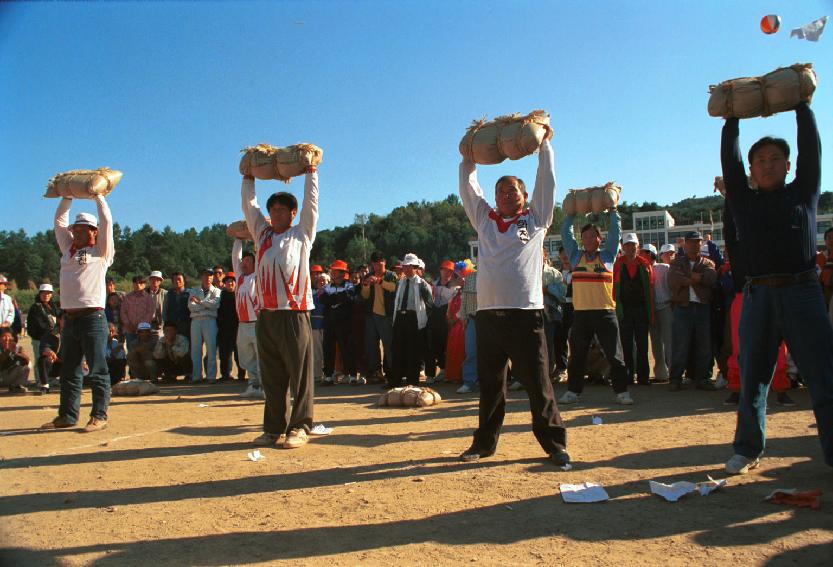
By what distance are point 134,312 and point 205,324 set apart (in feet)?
5.29

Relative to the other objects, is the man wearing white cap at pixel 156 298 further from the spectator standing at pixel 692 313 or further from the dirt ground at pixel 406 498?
the spectator standing at pixel 692 313

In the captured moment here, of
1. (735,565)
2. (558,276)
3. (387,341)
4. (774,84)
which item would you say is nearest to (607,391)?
(558,276)

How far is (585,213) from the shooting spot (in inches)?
345

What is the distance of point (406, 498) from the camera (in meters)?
4.60

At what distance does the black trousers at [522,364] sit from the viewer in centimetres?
534

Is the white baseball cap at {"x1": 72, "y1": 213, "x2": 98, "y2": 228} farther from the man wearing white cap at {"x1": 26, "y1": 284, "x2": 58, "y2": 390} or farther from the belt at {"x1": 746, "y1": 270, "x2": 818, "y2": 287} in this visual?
the belt at {"x1": 746, "y1": 270, "x2": 818, "y2": 287}

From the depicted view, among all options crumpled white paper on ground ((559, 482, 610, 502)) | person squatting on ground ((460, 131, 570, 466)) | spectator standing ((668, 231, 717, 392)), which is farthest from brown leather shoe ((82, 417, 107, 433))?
spectator standing ((668, 231, 717, 392))

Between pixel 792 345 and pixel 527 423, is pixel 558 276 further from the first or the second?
pixel 792 345

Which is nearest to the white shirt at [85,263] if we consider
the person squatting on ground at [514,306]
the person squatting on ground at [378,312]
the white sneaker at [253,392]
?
the white sneaker at [253,392]

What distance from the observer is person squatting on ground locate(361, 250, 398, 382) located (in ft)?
39.8

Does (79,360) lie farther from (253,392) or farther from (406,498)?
(406,498)

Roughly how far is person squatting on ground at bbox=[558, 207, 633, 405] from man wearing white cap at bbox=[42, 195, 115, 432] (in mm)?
5594

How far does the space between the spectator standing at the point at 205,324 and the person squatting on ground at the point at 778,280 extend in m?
10.5

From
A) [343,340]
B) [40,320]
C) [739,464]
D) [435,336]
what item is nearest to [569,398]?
[739,464]
